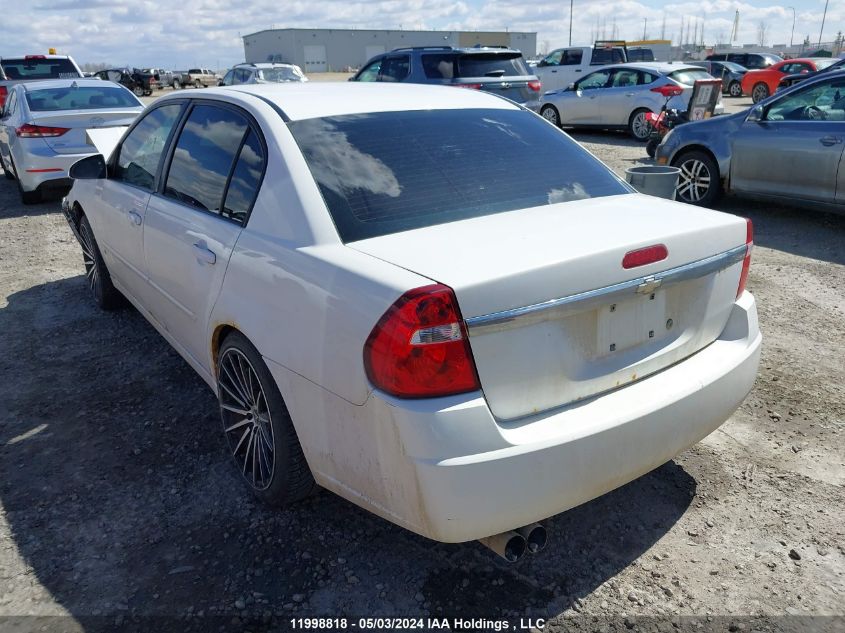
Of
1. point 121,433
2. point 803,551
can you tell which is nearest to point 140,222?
point 121,433

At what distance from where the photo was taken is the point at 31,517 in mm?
3010

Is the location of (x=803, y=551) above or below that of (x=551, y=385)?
below

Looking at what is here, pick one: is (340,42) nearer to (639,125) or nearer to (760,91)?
(760,91)

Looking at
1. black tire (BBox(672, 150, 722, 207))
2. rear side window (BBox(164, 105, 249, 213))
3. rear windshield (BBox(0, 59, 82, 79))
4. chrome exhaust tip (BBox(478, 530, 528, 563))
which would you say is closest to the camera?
chrome exhaust tip (BBox(478, 530, 528, 563))

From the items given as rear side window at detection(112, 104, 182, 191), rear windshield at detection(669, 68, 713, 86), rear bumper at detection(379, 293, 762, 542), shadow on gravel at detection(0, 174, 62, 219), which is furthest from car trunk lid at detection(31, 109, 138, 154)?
rear windshield at detection(669, 68, 713, 86)

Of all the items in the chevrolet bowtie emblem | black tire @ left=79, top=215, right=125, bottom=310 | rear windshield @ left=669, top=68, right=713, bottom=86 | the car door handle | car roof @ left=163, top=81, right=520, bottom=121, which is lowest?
black tire @ left=79, top=215, right=125, bottom=310

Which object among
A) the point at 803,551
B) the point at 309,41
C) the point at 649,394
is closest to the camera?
the point at 649,394

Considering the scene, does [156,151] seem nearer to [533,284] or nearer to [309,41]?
[533,284]

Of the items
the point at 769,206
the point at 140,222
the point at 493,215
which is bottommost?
the point at 769,206

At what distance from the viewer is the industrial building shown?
8556 centimetres

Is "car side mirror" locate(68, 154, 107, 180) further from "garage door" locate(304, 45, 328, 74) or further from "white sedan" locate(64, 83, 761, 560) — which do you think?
"garage door" locate(304, 45, 328, 74)

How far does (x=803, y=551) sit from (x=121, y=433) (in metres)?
3.28

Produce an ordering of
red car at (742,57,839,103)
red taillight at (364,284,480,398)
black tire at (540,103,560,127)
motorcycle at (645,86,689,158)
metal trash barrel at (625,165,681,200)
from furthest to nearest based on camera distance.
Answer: red car at (742,57,839,103) < black tire at (540,103,560,127) < motorcycle at (645,86,689,158) < metal trash barrel at (625,165,681,200) < red taillight at (364,284,480,398)

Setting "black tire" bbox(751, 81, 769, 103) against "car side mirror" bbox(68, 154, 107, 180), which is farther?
"black tire" bbox(751, 81, 769, 103)
